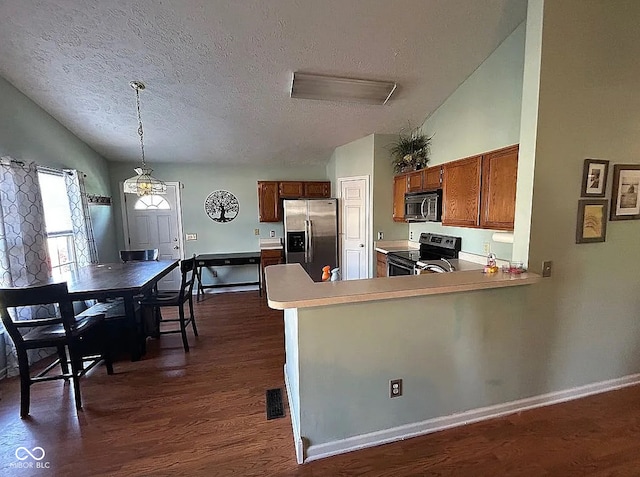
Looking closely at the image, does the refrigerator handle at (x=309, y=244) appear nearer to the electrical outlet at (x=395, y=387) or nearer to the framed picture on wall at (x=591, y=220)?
the electrical outlet at (x=395, y=387)

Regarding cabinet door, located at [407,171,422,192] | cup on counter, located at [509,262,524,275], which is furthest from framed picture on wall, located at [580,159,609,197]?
cabinet door, located at [407,171,422,192]

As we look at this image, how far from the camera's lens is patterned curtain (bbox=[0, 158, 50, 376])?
8.64 feet

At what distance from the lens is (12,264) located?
2.69m

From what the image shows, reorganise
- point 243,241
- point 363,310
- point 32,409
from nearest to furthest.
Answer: point 363,310
point 32,409
point 243,241

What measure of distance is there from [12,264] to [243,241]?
3162mm

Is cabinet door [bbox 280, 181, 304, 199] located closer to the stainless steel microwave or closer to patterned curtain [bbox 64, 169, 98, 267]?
the stainless steel microwave

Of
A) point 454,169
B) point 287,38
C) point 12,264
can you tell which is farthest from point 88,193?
point 454,169

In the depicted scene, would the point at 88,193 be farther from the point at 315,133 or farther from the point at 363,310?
the point at 363,310

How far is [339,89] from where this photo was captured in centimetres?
298

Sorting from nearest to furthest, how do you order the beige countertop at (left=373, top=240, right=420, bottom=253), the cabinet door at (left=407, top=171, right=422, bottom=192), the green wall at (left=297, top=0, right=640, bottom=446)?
1. the green wall at (left=297, top=0, right=640, bottom=446)
2. the cabinet door at (left=407, top=171, right=422, bottom=192)
3. the beige countertop at (left=373, top=240, right=420, bottom=253)

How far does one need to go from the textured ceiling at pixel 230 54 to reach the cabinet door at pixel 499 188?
1121mm

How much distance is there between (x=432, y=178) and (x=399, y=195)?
0.78m

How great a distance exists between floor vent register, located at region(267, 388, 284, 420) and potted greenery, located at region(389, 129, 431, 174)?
10.6ft

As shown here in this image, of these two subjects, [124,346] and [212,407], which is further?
[124,346]
